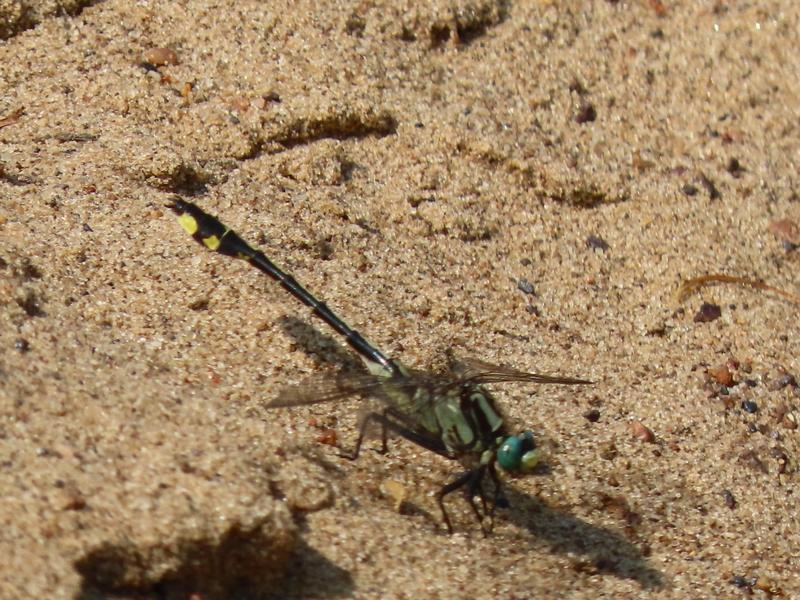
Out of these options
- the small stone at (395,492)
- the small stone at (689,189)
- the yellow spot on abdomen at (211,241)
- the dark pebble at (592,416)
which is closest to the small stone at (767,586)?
the dark pebble at (592,416)

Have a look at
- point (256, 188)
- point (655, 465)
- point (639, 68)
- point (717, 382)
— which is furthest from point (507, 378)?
point (639, 68)

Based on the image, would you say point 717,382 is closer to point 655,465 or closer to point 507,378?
point 655,465

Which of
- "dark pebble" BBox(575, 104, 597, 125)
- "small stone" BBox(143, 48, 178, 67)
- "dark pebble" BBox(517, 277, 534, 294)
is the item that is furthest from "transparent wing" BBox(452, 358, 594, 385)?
"small stone" BBox(143, 48, 178, 67)

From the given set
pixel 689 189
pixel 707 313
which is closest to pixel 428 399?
pixel 707 313

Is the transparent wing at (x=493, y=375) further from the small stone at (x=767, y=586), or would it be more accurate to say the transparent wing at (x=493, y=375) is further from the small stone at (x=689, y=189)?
the small stone at (x=689, y=189)

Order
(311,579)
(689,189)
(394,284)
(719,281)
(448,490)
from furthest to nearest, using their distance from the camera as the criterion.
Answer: (689,189), (719,281), (394,284), (448,490), (311,579)

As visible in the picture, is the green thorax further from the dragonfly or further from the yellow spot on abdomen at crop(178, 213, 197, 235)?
the yellow spot on abdomen at crop(178, 213, 197, 235)

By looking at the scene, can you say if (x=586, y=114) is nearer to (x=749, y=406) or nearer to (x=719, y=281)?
(x=719, y=281)

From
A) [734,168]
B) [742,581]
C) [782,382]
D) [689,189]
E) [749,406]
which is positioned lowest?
[742,581]
